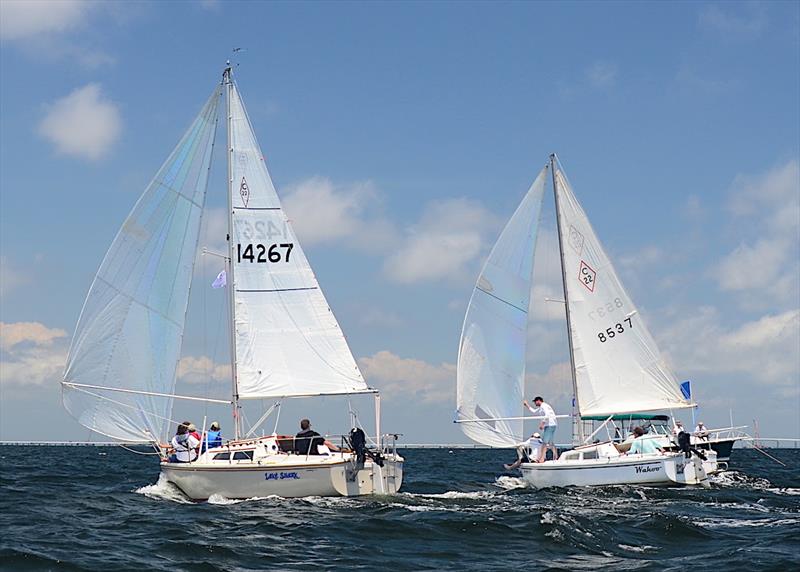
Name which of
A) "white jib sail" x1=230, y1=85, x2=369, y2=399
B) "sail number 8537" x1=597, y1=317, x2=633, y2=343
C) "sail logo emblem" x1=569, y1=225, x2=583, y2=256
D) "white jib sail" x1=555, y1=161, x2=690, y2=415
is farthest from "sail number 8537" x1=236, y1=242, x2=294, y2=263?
"sail number 8537" x1=597, y1=317, x2=633, y2=343

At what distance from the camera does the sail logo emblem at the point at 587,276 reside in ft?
115

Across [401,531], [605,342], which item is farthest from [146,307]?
[605,342]

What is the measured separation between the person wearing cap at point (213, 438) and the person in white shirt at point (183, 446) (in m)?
0.30

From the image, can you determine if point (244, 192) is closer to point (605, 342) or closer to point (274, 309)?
point (274, 309)

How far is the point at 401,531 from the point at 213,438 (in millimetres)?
8743

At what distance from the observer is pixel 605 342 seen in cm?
3456

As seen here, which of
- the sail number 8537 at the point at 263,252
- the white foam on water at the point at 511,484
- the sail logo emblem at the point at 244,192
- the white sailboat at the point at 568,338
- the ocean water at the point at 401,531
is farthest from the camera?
the white sailboat at the point at 568,338

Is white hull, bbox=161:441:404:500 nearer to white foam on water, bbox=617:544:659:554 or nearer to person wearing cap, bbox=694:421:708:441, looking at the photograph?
white foam on water, bbox=617:544:659:554

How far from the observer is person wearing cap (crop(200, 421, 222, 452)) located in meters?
26.3

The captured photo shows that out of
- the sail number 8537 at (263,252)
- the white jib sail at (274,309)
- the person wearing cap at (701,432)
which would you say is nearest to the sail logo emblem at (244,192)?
the white jib sail at (274,309)

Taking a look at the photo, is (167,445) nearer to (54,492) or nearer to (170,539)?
(54,492)

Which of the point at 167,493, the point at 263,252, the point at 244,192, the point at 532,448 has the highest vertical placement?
the point at 244,192

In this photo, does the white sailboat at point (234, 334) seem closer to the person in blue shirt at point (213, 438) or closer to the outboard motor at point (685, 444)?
the person in blue shirt at point (213, 438)

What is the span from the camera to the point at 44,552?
16.8 m
